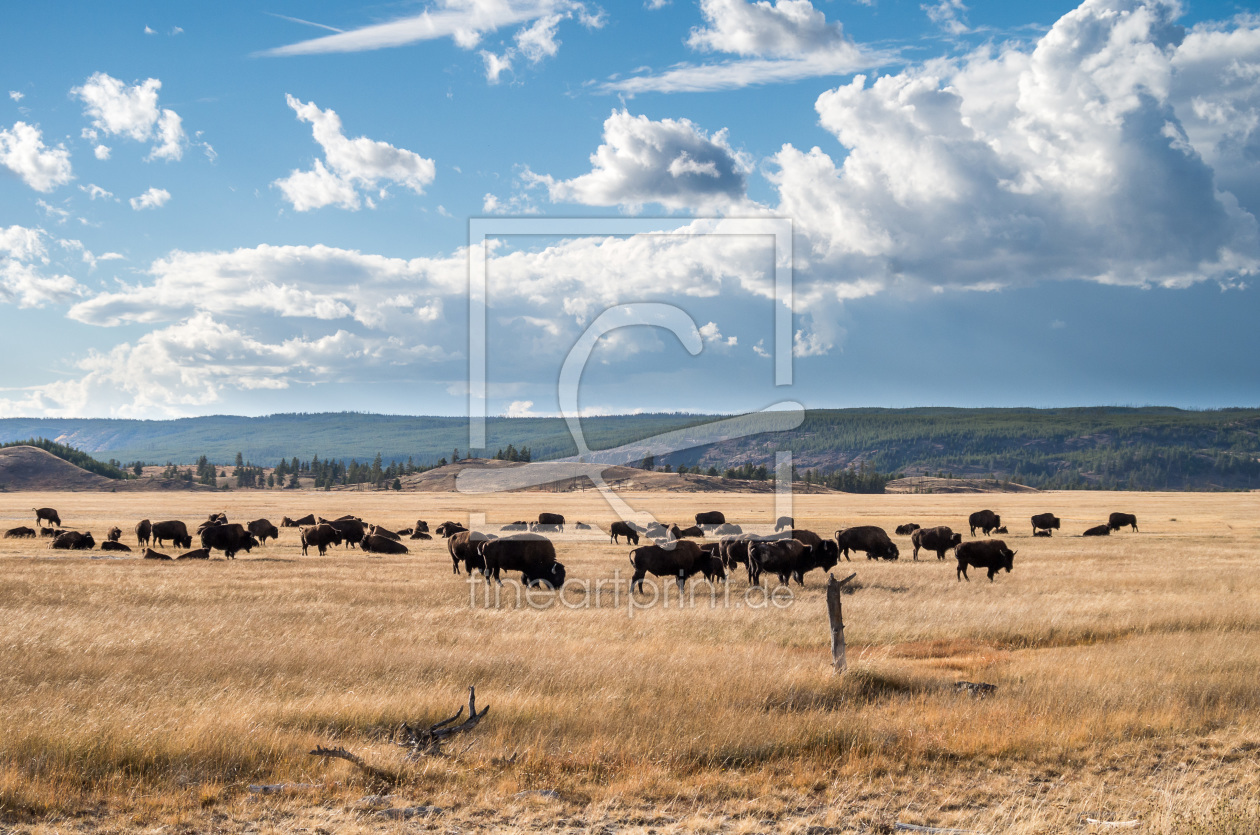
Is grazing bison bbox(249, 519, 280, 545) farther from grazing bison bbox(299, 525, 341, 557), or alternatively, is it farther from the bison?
the bison

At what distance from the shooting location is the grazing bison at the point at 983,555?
26625 mm

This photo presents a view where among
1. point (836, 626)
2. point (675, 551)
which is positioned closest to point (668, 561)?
point (675, 551)

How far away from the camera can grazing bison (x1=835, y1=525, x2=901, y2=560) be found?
33.2 m

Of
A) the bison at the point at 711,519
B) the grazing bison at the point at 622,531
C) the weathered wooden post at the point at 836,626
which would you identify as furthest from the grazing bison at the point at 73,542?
the weathered wooden post at the point at 836,626

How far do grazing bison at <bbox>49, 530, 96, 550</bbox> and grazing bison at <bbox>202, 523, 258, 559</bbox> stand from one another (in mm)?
6881

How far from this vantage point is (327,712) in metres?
9.88

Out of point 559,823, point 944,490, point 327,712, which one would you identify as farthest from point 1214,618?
point 944,490

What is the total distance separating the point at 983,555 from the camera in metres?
26.8

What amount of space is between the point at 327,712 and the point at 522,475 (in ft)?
429

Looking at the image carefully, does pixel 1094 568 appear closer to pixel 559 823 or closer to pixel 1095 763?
pixel 1095 763

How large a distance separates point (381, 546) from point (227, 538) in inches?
260

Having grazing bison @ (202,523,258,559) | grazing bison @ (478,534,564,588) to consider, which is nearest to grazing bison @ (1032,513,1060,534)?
grazing bison @ (478,534,564,588)

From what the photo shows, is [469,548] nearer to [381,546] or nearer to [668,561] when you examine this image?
[668,561]

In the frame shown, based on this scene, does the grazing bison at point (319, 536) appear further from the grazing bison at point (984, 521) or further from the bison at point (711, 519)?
the grazing bison at point (984, 521)
